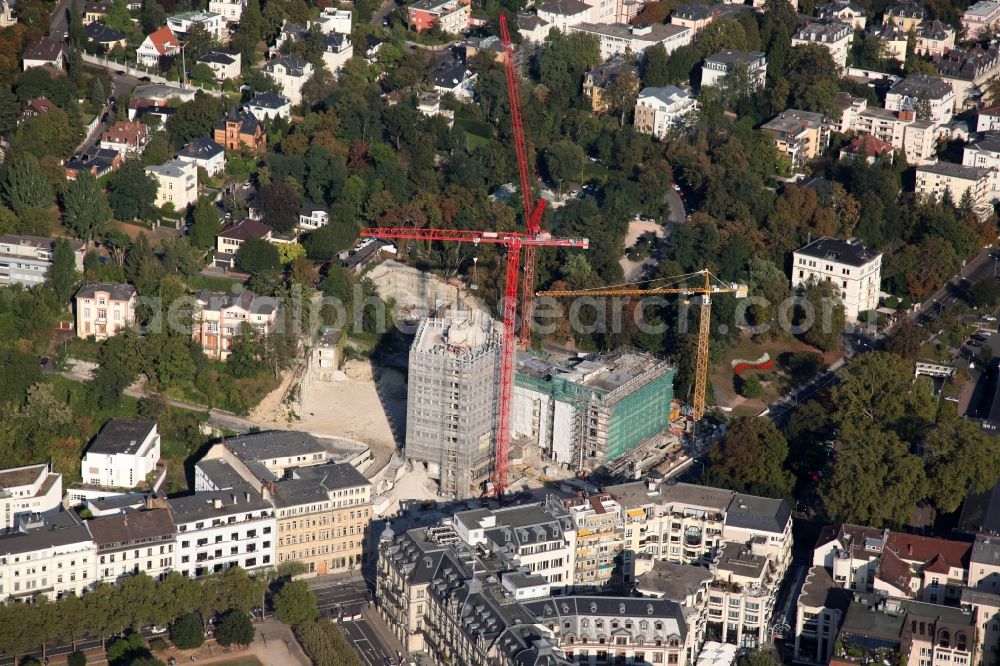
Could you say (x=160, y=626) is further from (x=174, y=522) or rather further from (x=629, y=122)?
(x=629, y=122)

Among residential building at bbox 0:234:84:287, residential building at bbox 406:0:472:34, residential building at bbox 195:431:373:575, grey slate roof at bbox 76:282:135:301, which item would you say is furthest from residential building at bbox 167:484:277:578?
residential building at bbox 406:0:472:34

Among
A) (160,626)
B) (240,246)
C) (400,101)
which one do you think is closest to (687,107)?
(400,101)

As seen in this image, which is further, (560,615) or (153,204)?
(153,204)

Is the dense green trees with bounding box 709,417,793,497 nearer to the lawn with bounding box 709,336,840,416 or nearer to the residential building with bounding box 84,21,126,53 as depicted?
the lawn with bounding box 709,336,840,416

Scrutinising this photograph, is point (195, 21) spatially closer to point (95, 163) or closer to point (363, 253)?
point (95, 163)

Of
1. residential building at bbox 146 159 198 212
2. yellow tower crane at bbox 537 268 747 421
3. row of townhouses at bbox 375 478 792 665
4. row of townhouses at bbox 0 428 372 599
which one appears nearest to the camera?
row of townhouses at bbox 375 478 792 665

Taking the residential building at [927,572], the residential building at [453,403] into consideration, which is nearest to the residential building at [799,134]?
the residential building at [453,403]
